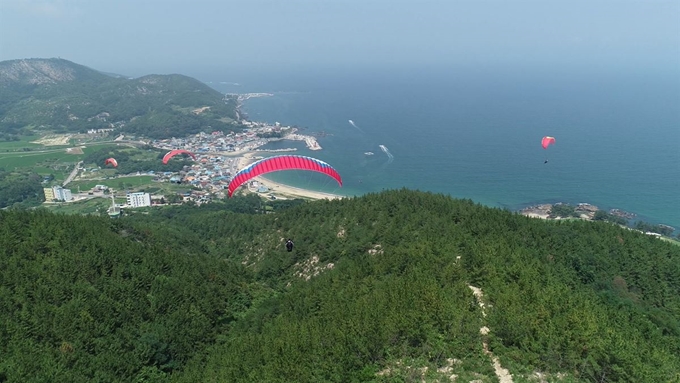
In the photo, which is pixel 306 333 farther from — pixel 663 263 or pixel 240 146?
pixel 240 146

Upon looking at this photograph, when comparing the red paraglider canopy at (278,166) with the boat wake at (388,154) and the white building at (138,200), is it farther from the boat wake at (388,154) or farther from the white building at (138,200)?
the boat wake at (388,154)

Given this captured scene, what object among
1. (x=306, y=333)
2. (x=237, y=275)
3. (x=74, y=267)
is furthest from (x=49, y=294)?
(x=306, y=333)

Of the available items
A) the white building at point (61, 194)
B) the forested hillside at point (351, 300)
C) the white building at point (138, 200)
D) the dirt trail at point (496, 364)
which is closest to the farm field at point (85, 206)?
the white building at point (61, 194)

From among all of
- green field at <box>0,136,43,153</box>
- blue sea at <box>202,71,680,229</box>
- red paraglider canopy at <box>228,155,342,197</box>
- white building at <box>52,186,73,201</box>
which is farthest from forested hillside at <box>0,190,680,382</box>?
green field at <box>0,136,43,153</box>

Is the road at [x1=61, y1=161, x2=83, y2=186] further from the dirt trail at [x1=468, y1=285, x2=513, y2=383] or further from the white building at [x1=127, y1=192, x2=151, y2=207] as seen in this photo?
the dirt trail at [x1=468, y1=285, x2=513, y2=383]

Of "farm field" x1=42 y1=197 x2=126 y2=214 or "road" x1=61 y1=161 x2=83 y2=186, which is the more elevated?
"road" x1=61 y1=161 x2=83 y2=186

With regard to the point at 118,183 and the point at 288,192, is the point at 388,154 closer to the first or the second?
the point at 288,192
